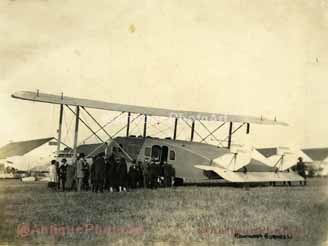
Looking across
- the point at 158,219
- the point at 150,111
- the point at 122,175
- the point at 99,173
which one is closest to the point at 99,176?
the point at 99,173

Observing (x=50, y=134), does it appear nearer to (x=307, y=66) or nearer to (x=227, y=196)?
(x=227, y=196)

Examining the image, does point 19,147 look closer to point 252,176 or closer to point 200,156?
point 200,156

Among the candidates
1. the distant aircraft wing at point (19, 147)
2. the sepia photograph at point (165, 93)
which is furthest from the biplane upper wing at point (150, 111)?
the distant aircraft wing at point (19, 147)

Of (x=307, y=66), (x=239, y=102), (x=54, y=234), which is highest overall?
(x=307, y=66)

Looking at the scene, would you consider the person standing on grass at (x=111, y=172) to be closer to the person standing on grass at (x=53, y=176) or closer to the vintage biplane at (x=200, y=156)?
the vintage biplane at (x=200, y=156)

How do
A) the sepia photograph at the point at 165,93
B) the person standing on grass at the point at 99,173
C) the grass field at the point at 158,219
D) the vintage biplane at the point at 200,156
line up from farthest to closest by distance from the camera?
the vintage biplane at the point at 200,156, the person standing on grass at the point at 99,173, the sepia photograph at the point at 165,93, the grass field at the point at 158,219

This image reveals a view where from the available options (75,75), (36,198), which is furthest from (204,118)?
(36,198)

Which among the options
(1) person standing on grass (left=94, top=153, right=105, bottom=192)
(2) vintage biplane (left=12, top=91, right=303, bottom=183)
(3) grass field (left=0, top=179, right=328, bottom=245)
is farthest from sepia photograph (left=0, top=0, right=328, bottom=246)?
(2) vintage biplane (left=12, top=91, right=303, bottom=183)
